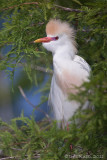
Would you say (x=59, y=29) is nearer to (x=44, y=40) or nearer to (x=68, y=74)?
(x=44, y=40)

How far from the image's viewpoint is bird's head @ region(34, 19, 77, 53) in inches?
43.2

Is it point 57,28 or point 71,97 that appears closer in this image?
point 71,97

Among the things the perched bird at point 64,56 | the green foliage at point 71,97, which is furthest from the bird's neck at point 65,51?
the green foliage at point 71,97

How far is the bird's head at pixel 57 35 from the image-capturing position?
1.10 m

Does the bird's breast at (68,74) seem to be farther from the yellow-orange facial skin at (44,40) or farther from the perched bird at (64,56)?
the yellow-orange facial skin at (44,40)

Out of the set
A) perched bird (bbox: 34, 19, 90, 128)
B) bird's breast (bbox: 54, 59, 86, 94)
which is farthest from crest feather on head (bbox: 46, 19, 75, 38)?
bird's breast (bbox: 54, 59, 86, 94)

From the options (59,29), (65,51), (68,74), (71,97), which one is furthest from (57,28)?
(71,97)

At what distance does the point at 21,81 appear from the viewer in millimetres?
2074

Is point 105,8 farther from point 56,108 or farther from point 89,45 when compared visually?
point 56,108

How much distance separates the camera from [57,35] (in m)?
1.12

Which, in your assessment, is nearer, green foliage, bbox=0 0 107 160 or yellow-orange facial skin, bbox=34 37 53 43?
green foliage, bbox=0 0 107 160

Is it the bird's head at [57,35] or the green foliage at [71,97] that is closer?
the green foliage at [71,97]

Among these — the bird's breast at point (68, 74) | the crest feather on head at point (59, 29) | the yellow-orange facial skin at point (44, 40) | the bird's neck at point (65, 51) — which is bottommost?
the bird's breast at point (68, 74)

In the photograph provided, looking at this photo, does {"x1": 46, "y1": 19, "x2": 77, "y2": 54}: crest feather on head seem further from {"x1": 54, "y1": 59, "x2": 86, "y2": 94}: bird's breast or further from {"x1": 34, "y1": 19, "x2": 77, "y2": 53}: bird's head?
{"x1": 54, "y1": 59, "x2": 86, "y2": 94}: bird's breast
